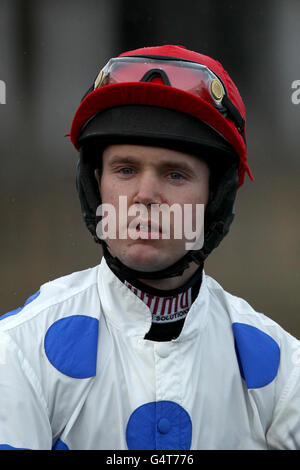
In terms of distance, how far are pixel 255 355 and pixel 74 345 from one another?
1.68 ft

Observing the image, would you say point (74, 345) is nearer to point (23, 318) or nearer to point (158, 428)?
point (23, 318)

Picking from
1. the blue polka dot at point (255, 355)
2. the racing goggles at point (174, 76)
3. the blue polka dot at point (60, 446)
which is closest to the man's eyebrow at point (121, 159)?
the racing goggles at point (174, 76)

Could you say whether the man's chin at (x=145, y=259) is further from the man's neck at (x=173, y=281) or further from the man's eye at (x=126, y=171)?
the man's eye at (x=126, y=171)

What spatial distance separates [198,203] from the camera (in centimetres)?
169

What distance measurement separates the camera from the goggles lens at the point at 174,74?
1.66 meters

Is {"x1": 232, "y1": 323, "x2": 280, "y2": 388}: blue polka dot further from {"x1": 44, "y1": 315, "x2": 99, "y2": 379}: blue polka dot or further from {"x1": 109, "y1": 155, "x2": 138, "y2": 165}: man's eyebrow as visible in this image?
{"x1": 109, "y1": 155, "x2": 138, "y2": 165}: man's eyebrow

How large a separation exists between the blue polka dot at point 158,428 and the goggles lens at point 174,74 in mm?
821

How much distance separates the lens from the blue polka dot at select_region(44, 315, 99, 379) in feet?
5.05

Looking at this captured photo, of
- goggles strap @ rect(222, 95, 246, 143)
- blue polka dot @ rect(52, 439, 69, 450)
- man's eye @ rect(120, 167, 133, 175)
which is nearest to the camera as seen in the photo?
blue polka dot @ rect(52, 439, 69, 450)

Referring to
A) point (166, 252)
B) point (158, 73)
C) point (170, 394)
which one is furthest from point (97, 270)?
point (158, 73)

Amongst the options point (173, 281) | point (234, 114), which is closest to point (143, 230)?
point (173, 281)

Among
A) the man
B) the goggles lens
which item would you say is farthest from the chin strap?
the goggles lens
